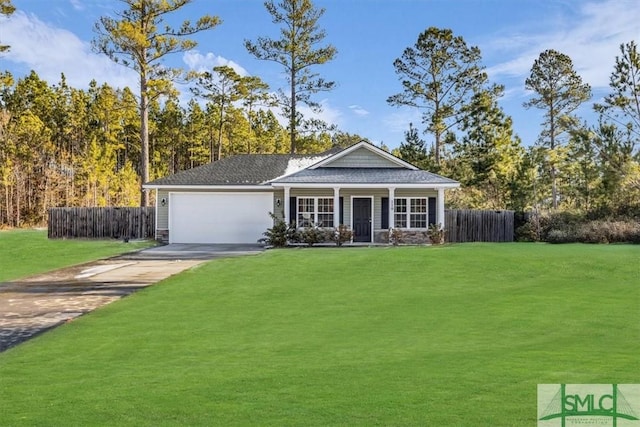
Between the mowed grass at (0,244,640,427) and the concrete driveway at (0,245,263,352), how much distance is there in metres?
0.51

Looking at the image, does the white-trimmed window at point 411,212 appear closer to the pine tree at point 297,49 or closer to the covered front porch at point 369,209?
the covered front porch at point 369,209

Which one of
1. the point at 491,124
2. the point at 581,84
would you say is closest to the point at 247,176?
the point at 491,124

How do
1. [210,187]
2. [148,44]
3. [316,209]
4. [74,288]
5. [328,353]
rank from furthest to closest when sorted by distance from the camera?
1. [148,44]
2. [210,187]
3. [316,209]
4. [74,288]
5. [328,353]

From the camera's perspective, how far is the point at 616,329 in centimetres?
755

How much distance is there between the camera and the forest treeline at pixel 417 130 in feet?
92.5

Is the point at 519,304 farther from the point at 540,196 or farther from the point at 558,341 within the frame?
the point at 540,196

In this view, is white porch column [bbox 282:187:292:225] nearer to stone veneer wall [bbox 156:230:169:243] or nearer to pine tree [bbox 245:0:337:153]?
stone veneer wall [bbox 156:230:169:243]

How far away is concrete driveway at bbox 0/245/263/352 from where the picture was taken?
340 inches

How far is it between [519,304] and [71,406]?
717 centimetres

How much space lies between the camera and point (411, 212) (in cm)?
2462

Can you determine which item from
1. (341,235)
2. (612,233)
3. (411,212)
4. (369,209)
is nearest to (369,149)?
(369,209)

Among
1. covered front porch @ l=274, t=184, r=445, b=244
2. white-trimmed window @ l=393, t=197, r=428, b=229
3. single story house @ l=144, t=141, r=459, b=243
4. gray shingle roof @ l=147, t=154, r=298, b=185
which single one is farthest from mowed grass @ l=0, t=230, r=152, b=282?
white-trimmed window @ l=393, t=197, r=428, b=229

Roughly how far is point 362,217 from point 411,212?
6.71ft

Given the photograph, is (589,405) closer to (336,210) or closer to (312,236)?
(312,236)
